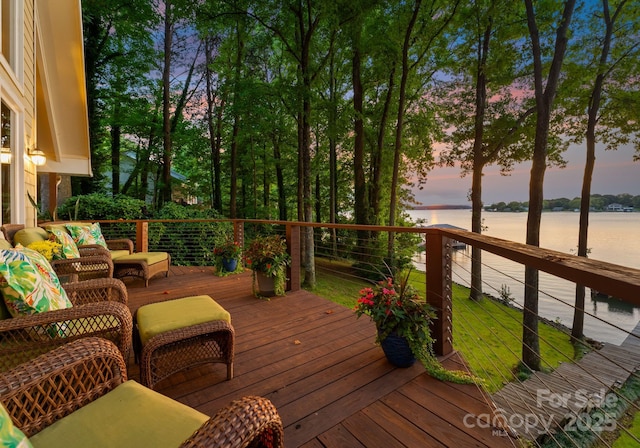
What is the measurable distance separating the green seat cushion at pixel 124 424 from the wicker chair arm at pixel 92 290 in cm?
141

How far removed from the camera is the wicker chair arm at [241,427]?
783mm

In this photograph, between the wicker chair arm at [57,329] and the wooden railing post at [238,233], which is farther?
the wooden railing post at [238,233]

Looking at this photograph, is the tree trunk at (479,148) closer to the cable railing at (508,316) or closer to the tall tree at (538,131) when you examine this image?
the tall tree at (538,131)

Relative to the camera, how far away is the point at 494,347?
8.27 m

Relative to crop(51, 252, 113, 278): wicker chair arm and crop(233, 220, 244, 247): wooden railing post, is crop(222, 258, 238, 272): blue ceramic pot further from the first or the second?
crop(51, 252, 113, 278): wicker chair arm

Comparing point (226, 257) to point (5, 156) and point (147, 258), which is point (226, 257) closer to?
point (147, 258)

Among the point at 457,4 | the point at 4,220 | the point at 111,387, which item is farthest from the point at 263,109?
the point at 111,387

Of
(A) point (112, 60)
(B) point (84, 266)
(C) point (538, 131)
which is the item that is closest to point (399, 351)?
(B) point (84, 266)

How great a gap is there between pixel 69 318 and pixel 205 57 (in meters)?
14.8

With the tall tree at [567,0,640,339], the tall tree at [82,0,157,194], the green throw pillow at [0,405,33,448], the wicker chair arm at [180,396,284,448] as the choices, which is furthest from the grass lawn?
the tall tree at [82,0,157,194]

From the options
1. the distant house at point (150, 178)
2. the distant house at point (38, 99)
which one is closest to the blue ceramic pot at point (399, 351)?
the distant house at point (38, 99)

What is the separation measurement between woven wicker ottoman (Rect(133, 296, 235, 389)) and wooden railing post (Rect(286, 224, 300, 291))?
196 cm

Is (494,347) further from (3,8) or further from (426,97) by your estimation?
(3,8)

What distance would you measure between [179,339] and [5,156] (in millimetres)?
3846
